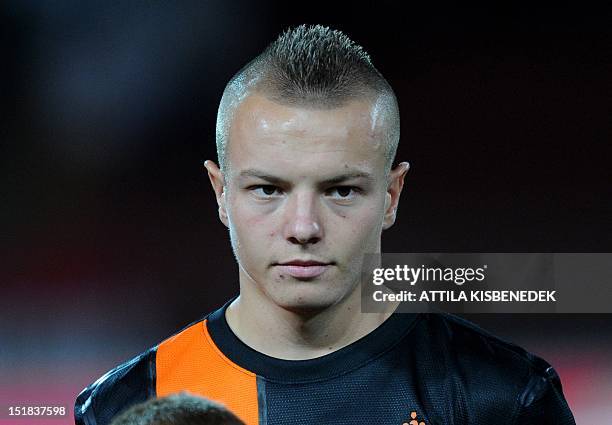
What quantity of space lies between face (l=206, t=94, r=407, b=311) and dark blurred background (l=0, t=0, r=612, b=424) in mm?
1008

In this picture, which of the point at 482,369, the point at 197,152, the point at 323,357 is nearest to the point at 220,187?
the point at 323,357

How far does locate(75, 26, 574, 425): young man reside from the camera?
228 cm

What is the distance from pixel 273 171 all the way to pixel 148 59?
124cm

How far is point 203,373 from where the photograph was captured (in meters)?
2.53

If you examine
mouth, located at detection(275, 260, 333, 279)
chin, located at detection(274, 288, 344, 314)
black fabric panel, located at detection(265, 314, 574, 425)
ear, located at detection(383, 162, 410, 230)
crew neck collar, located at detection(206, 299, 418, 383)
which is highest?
ear, located at detection(383, 162, 410, 230)

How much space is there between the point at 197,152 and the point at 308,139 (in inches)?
46.8

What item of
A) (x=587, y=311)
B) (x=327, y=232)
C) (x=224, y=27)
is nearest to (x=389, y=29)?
(x=224, y=27)

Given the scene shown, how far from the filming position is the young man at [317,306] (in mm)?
2277

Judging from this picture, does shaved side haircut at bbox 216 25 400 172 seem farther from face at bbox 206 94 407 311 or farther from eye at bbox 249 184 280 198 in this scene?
eye at bbox 249 184 280 198

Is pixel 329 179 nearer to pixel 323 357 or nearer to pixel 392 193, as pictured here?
pixel 392 193

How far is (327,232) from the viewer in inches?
89.3

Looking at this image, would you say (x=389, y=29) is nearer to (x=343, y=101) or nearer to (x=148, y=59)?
(x=148, y=59)

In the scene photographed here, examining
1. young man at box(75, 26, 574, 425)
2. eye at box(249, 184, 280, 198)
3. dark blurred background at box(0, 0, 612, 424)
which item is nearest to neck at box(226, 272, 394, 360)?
young man at box(75, 26, 574, 425)

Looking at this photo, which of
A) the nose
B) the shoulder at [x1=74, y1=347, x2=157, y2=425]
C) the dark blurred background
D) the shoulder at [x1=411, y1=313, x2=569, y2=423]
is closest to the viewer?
the nose
